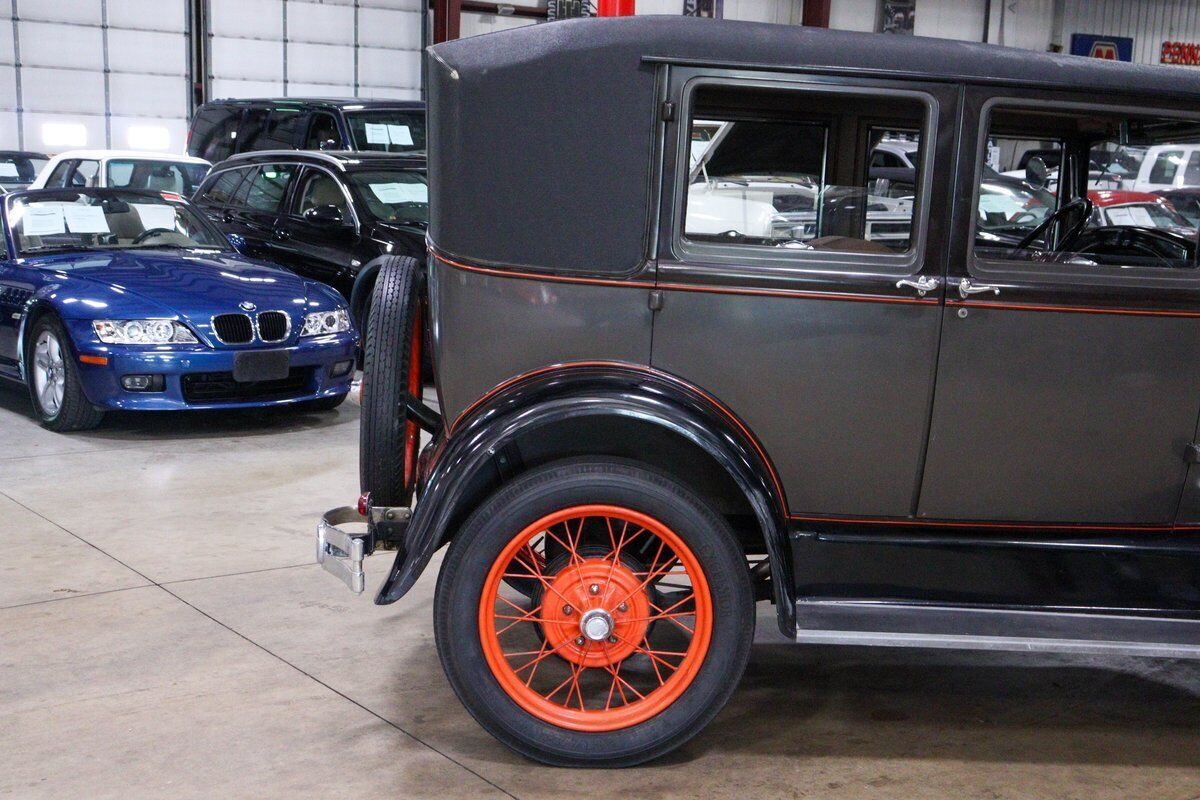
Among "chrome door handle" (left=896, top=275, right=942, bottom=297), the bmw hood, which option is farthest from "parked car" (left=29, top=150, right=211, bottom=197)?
"chrome door handle" (left=896, top=275, right=942, bottom=297)

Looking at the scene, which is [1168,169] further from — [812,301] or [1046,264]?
[812,301]

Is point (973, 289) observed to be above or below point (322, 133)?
below

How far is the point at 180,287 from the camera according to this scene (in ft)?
22.2

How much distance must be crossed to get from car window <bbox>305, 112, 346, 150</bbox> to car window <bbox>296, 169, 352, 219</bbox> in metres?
2.24

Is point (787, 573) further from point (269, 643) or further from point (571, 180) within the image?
point (269, 643)

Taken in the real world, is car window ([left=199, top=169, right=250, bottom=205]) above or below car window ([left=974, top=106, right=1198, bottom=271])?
below

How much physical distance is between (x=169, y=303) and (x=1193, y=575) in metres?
5.18

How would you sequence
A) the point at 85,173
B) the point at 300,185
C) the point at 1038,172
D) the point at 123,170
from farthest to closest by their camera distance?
the point at 123,170, the point at 85,173, the point at 300,185, the point at 1038,172

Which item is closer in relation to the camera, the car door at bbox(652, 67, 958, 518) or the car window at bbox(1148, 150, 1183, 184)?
the car door at bbox(652, 67, 958, 518)

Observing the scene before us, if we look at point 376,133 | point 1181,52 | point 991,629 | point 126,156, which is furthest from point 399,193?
point 1181,52

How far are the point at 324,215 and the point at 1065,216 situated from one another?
20.4 ft

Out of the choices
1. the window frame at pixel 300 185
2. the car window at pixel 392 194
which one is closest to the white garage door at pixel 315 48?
the window frame at pixel 300 185

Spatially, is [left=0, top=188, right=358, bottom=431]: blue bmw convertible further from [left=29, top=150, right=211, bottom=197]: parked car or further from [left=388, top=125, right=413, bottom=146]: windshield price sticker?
[left=388, top=125, right=413, bottom=146]: windshield price sticker

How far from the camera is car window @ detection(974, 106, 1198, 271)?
320 centimetres
